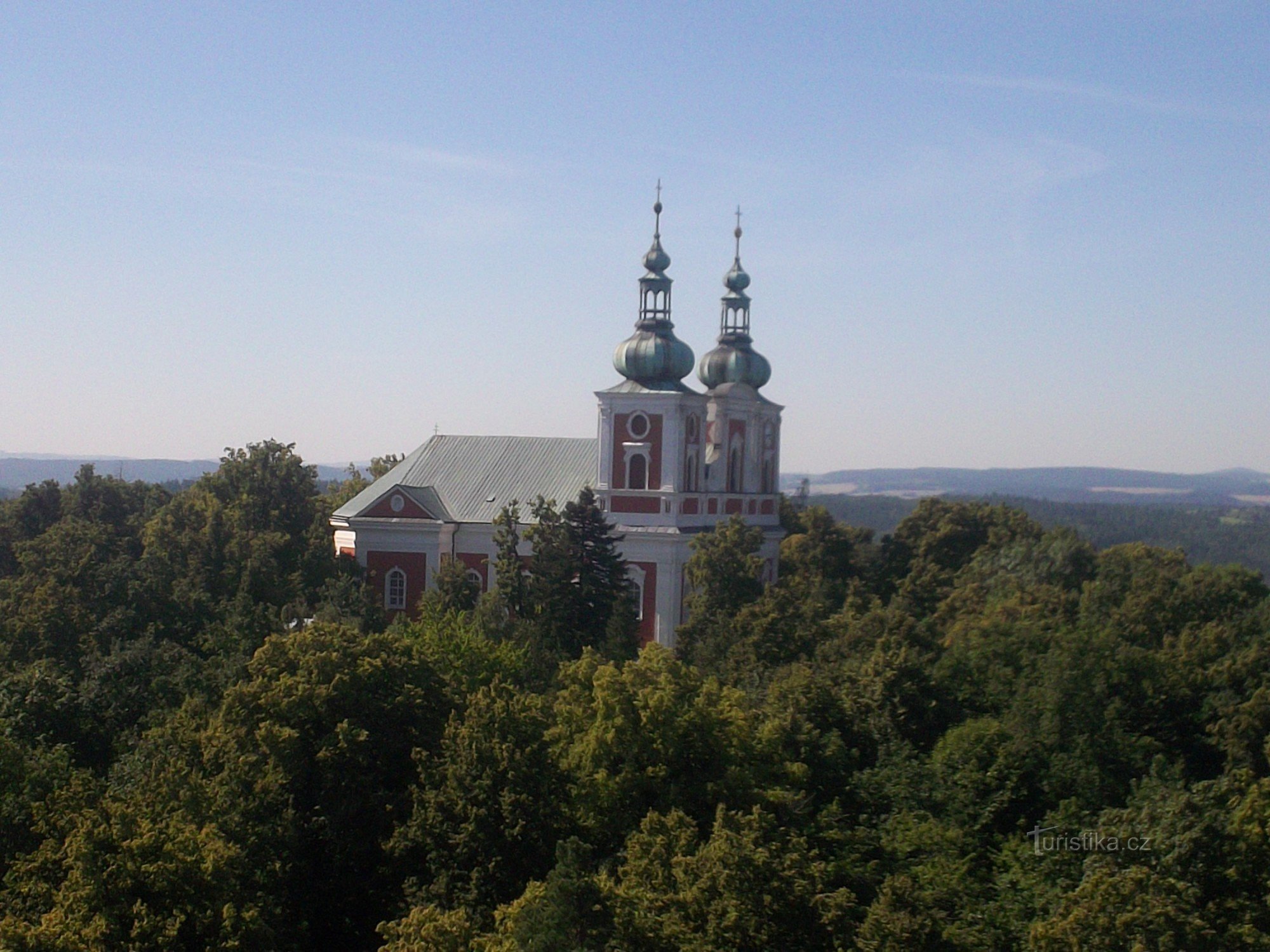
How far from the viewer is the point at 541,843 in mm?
26375

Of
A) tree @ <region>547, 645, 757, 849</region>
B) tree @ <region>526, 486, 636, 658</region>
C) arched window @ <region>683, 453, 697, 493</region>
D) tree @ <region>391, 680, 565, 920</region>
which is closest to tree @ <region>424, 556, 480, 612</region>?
tree @ <region>526, 486, 636, 658</region>

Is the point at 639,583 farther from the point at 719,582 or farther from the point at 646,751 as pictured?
the point at 646,751

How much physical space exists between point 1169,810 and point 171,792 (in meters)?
15.8

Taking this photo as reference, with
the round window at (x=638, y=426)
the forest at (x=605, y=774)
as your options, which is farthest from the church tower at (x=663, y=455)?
the forest at (x=605, y=774)

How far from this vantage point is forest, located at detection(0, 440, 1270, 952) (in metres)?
23.1

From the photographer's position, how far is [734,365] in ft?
189

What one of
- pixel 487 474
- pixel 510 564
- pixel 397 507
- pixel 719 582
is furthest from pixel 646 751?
pixel 487 474

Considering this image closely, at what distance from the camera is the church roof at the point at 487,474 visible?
5534 cm

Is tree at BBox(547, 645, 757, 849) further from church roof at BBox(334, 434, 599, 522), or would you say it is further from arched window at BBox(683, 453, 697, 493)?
church roof at BBox(334, 434, 599, 522)

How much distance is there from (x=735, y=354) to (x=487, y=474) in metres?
9.62

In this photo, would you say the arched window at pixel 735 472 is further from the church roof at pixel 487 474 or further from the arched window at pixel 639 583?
the arched window at pixel 639 583

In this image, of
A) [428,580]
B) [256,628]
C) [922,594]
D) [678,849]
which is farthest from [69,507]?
[678,849]

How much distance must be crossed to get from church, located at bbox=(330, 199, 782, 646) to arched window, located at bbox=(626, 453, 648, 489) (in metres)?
0.04

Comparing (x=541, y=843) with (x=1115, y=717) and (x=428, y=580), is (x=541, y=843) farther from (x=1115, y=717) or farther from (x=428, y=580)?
(x=428, y=580)
